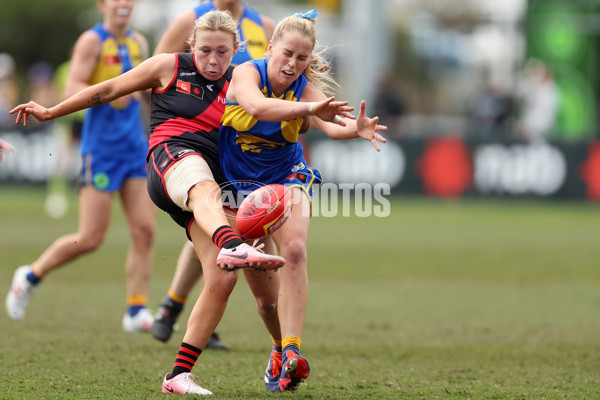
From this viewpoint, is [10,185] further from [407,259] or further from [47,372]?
[47,372]

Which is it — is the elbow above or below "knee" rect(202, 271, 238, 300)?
above

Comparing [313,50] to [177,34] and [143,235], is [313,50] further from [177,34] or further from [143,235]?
[143,235]

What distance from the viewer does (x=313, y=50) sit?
17.0ft

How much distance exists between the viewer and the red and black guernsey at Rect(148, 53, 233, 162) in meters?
5.30

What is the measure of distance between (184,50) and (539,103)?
605 inches

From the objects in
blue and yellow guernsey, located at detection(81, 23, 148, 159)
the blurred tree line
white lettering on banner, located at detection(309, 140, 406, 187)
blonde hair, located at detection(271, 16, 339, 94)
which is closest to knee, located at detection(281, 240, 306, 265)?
blonde hair, located at detection(271, 16, 339, 94)

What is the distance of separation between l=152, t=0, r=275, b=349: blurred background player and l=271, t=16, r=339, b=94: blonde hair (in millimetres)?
1123

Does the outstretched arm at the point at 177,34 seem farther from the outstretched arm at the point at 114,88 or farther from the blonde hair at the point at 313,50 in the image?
the outstretched arm at the point at 114,88

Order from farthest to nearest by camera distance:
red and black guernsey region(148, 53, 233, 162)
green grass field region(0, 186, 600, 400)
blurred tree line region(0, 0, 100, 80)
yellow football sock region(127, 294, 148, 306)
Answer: blurred tree line region(0, 0, 100, 80) → yellow football sock region(127, 294, 148, 306) → green grass field region(0, 186, 600, 400) → red and black guernsey region(148, 53, 233, 162)

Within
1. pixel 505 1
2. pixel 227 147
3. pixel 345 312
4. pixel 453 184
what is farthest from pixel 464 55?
pixel 227 147

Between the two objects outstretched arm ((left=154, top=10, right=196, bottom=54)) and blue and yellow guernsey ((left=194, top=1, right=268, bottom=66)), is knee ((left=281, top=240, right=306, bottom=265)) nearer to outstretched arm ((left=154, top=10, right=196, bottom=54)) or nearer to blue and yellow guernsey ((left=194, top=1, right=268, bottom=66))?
blue and yellow guernsey ((left=194, top=1, right=268, bottom=66))

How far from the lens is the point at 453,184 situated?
19.6 metres

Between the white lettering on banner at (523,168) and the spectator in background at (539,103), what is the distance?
1.03 metres

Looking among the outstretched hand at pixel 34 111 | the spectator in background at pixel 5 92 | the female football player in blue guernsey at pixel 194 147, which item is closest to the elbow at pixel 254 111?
the female football player in blue guernsey at pixel 194 147
